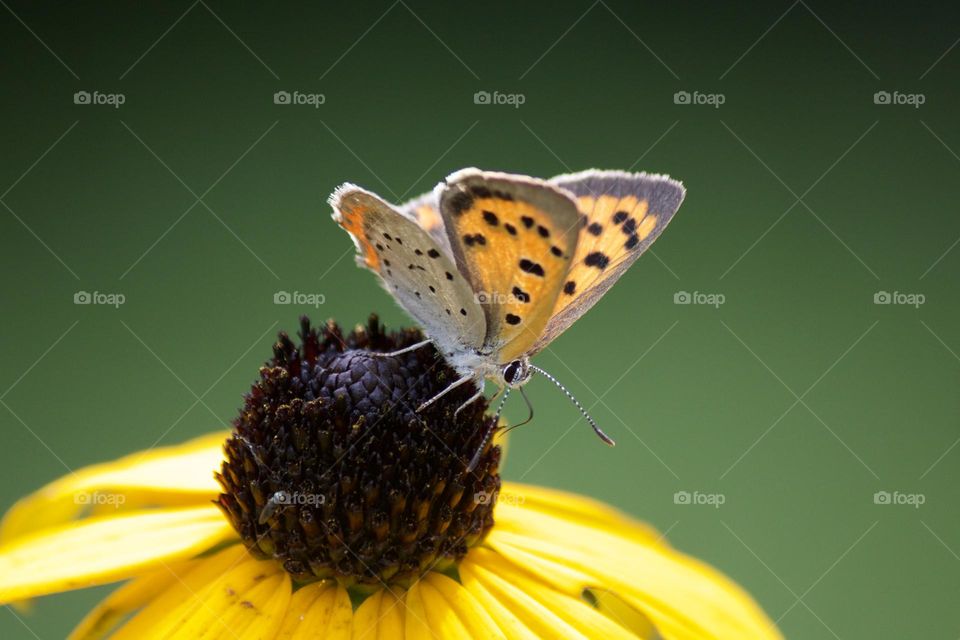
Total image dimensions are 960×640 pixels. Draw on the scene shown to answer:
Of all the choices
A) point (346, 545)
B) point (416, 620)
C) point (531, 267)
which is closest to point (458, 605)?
point (416, 620)

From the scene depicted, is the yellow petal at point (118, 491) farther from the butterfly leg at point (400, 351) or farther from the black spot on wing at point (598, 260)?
the black spot on wing at point (598, 260)

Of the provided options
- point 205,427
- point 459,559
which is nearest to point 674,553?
point 459,559

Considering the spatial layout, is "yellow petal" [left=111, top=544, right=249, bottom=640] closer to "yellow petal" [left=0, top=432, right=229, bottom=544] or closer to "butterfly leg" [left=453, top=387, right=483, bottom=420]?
"yellow petal" [left=0, top=432, right=229, bottom=544]

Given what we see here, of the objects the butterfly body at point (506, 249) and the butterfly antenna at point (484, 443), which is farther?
the butterfly antenna at point (484, 443)

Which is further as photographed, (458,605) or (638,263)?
(638,263)

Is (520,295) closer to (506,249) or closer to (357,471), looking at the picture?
(506,249)

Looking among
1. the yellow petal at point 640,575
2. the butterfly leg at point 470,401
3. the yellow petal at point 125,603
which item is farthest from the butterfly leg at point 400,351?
the yellow petal at point 125,603

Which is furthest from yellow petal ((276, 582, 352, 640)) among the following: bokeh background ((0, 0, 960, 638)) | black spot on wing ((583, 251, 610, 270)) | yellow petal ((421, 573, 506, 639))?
bokeh background ((0, 0, 960, 638))
